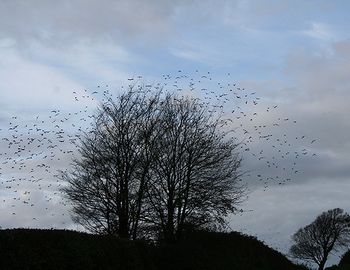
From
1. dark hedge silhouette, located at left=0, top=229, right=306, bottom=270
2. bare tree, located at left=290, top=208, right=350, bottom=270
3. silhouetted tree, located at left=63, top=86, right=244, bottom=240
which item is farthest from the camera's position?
bare tree, located at left=290, top=208, right=350, bottom=270

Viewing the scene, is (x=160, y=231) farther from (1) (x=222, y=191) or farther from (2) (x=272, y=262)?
(2) (x=272, y=262)

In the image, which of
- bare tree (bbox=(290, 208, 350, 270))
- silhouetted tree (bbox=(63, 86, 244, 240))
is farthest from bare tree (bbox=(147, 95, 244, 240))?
bare tree (bbox=(290, 208, 350, 270))

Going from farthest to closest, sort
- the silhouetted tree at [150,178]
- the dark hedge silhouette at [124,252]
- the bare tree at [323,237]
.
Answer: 1. the bare tree at [323,237]
2. the silhouetted tree at [150,178]
3. the dark hedge silhouette at [124,252]

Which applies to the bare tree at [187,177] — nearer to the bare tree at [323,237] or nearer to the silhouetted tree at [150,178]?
the silhouetted tree at [150,178]

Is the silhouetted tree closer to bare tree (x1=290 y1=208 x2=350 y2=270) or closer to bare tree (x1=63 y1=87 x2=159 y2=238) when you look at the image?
bare tree (x1=63 y1=87 x2=159 y2=238)

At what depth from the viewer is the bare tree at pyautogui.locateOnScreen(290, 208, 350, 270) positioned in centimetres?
7281

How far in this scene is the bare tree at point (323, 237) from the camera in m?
72.8

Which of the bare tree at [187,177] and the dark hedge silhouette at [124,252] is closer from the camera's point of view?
the dark hedge silhouette at [124,252]

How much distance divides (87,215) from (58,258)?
17.1 metres

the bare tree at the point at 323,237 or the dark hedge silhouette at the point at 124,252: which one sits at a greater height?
the bare tree at the point at 323,237

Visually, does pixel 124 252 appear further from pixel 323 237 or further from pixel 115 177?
pixel 323 237

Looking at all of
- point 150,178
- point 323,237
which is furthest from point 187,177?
point 323,237

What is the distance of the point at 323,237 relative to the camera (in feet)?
241

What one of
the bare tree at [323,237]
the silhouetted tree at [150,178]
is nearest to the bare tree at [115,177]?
the silhouetted tree at [150,178]
